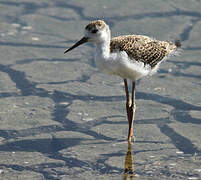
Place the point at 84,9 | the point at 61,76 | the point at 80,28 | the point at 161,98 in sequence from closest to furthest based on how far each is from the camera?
the point at 161,98
the point at 61,76
the point at 80,28
the point at 84,9

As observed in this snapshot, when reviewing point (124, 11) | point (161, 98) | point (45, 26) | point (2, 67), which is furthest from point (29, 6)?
point (161, 98)

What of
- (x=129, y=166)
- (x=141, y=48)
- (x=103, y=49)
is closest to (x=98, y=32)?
(x=103, y=49)

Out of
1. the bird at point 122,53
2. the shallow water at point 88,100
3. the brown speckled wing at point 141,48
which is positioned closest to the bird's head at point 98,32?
the bird at point 122,53

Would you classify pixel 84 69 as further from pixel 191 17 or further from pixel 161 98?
pixel 191 17

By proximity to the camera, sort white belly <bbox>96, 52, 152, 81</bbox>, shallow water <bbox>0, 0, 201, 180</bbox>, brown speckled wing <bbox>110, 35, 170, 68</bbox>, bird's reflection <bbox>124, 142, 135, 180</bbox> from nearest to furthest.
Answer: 1. bird's reflection <bbox>124, 142, 135, 180</bbox>
2. shallow water <bbox>0, 0, 201, 180</bbox>
3. white belly <bbox>96, 52, 152, 81</bbox>
4. brown speckled wing <bbox>110, 35, 170, 68</bbox>

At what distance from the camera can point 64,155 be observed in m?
5.83

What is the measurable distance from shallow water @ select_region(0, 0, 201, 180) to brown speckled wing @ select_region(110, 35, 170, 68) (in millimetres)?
712

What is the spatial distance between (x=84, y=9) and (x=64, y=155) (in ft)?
15.1

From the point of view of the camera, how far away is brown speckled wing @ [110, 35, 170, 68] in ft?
19.6

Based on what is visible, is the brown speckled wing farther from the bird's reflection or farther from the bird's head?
the bird's reflection

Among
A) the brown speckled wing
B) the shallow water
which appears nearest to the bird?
the brown speckled wing

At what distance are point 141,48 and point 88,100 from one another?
1245mm

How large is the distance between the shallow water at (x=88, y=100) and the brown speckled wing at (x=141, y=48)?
0.71m

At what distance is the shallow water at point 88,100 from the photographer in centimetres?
566
